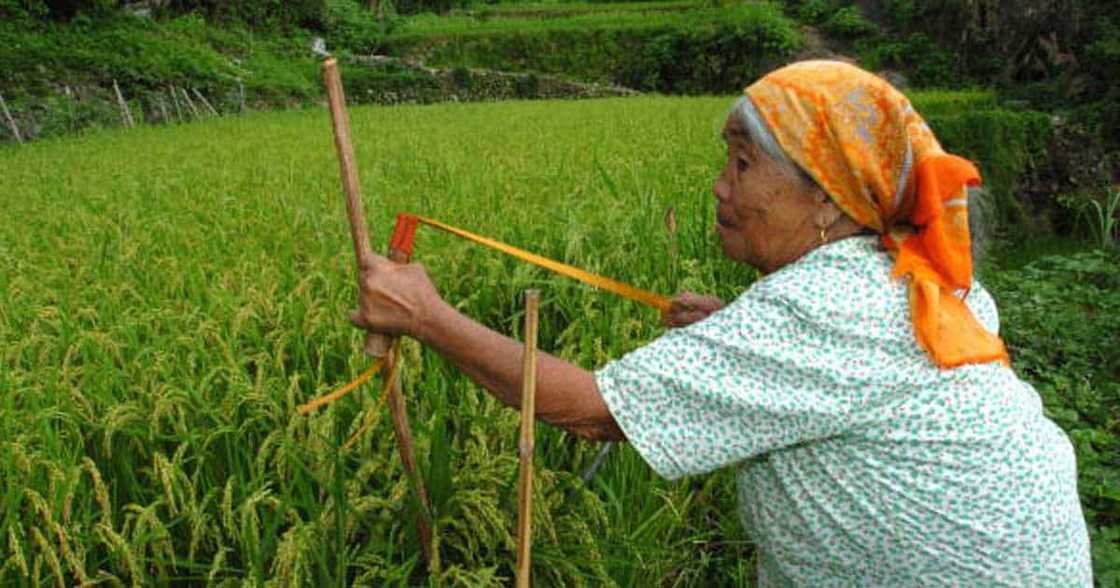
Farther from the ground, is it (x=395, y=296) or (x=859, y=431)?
(x=395, y=296)

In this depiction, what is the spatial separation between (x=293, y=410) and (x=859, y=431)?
942 millimetres

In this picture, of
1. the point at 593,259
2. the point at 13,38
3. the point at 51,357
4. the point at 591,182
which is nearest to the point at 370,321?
the point at 51,357

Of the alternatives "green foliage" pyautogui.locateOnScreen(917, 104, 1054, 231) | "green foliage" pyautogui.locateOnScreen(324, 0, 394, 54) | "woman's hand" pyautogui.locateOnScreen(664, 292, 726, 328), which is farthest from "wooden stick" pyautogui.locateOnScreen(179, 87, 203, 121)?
"woman's hand" pyautogui.locateOnScreen(664, 292, 726, 328)

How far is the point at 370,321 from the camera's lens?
1116 mm

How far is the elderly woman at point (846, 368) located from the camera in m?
1.12

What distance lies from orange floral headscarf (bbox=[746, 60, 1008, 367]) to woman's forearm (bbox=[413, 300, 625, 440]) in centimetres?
40

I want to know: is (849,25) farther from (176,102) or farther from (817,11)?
(176,102)

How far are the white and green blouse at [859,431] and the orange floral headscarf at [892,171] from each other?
4cm

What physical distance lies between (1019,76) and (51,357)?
47.2 feet

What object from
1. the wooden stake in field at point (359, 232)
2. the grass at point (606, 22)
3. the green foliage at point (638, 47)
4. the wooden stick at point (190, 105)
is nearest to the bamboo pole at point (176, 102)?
the wooden stick at point (190, 105)

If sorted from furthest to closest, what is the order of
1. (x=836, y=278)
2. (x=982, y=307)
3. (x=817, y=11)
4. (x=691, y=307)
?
(x=817, y=11)
(x=691, y=307)
(x=982, y=307)
(x=836, y=278)

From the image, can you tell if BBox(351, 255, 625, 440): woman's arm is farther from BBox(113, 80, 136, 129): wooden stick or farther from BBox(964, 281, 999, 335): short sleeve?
BBox(113, 80, 136, 129): wooden stick

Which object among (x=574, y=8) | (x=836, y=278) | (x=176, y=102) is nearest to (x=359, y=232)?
(x=836, y=278)

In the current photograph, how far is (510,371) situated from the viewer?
1.12 meters
